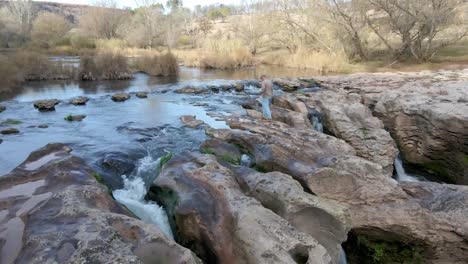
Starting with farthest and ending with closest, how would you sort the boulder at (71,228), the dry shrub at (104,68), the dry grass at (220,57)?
the dry grass at (220,57) → the dry shrub at (104,68) → the boulder at (71,228)

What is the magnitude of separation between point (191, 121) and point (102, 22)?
40643mm

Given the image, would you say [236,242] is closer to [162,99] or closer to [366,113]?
[366,113]

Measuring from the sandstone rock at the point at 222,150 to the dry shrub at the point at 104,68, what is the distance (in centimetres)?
1549

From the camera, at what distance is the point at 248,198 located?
5.11 meters

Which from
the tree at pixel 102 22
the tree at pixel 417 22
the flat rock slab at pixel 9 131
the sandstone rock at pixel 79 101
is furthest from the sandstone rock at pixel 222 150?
the tree at pixel 102 22

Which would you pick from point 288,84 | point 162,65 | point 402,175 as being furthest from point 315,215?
point 162,65

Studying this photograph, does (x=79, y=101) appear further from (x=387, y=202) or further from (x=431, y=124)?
(x=431, y=124)

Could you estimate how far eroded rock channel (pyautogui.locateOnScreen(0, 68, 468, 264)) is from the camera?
410cm

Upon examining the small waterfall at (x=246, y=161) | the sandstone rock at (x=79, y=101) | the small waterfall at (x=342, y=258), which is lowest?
the small waterfall at (x=342, y=258)

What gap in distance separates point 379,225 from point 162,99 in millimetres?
11762

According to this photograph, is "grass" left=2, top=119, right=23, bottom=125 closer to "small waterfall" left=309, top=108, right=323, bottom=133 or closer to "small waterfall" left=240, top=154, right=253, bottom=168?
"small waterfall" left=240, top=154, right=253, bottom=168

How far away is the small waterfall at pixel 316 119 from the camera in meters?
11.5

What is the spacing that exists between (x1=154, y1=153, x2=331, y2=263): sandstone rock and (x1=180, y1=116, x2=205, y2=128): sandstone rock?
4.59 meters

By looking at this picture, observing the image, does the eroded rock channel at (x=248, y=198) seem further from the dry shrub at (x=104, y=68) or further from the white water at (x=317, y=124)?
the dry shrub at (x=104, y=68)
